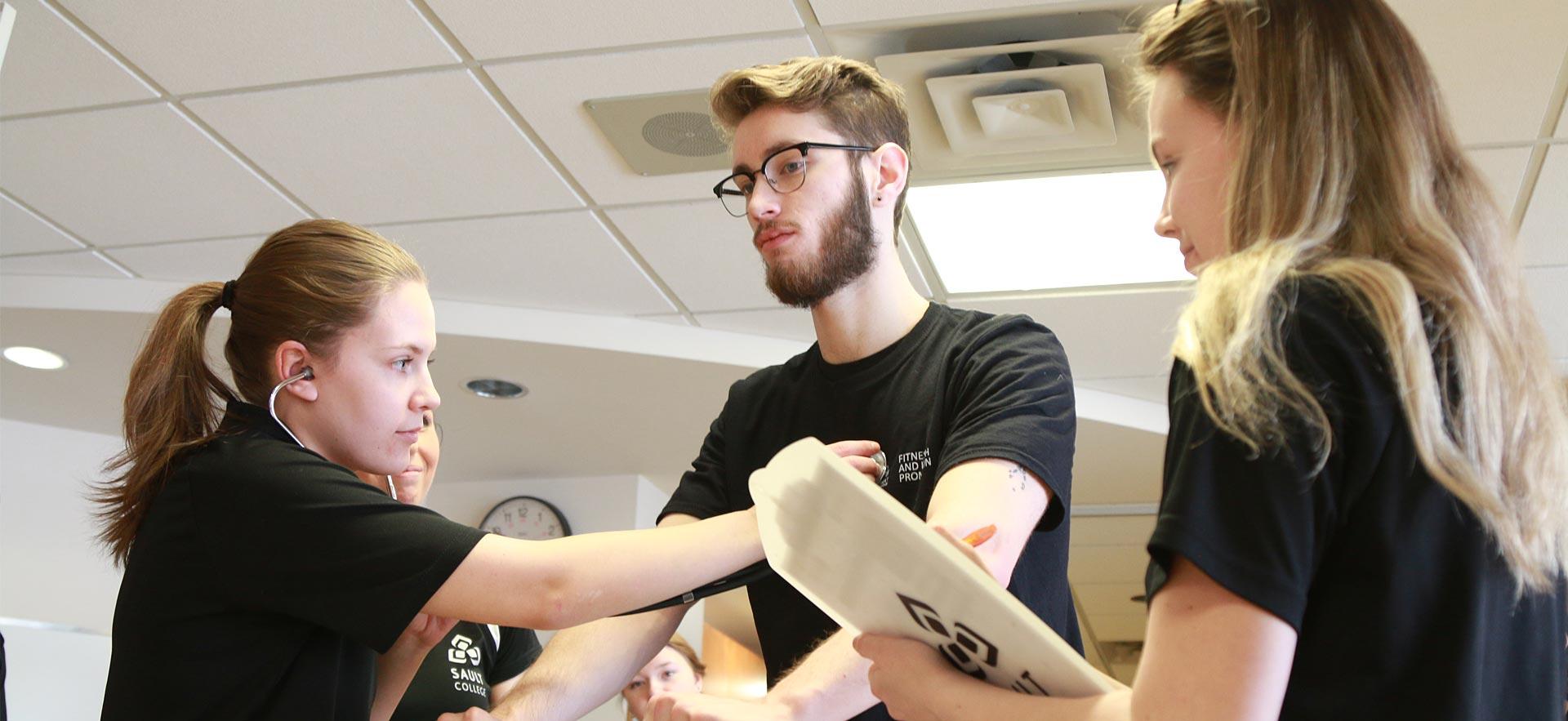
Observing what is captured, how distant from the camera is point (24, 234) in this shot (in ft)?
13.8

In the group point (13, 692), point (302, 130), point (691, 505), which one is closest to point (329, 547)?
point (691, 505)

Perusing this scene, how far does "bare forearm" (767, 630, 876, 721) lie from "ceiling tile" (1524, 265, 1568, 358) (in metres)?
3.23

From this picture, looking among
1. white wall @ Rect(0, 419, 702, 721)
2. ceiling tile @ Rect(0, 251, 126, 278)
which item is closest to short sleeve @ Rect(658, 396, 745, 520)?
ceiling tile @ Rect(0, 251, 126, 278)

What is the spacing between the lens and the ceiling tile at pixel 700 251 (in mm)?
3898

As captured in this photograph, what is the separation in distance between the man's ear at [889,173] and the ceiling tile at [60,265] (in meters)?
3.30

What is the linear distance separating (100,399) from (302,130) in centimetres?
249

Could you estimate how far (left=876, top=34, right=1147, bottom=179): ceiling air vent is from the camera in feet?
9.99

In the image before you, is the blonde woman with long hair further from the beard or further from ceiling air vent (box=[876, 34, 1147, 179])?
ceiling air vent (box=[876, 34, 1147, 179])

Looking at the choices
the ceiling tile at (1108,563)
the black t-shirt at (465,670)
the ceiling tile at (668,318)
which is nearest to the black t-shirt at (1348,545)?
the black t-shirt at (465,670)

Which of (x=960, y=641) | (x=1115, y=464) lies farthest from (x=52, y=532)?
(x=960, y=641)

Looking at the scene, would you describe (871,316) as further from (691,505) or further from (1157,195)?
(1157,195)

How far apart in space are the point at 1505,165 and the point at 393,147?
9.14 feet

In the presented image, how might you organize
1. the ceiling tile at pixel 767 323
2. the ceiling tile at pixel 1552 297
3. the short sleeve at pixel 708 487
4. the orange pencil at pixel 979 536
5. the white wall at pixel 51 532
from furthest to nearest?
the white wall at pixel 51 532 < the ceiling tile at pixel 767 323 < the ceiling tile at pixel 1552 297 < the short sleeve at pixel 708 487 < the orange pencil at pixel 979 536

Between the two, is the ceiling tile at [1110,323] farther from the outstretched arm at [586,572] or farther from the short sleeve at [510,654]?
the outstretched arm at [586,572]
